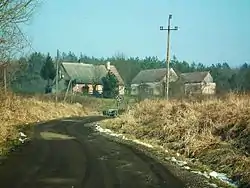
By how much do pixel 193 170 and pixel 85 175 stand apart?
3742 millimetres

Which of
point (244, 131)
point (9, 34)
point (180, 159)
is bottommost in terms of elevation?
point (180, 159)

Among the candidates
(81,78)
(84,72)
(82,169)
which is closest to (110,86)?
(81,78)

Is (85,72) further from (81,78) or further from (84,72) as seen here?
(81,78)

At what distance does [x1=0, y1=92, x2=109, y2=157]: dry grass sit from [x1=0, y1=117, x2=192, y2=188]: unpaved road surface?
200 centimetres

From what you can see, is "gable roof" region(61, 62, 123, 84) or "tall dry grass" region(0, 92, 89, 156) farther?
"gable roof" region(61, 62, 123, 84)

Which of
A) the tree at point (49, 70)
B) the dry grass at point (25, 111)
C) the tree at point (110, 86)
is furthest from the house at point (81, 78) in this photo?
the dry grass at point (25, 111)

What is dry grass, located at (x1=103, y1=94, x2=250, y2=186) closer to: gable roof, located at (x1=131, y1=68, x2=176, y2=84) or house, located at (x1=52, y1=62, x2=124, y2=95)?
house, located at (x1=52, y1=62, x2=124, y2=95)

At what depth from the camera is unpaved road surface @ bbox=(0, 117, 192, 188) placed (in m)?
10.4

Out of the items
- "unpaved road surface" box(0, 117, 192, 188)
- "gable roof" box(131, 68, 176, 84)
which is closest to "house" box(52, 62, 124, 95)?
"gable roof" box(131, 68, 176, 84)

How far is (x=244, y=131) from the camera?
16344mm

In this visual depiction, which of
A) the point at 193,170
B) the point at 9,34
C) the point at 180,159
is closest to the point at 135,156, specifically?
the point at 180,159

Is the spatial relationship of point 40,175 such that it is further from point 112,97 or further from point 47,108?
point 112,97

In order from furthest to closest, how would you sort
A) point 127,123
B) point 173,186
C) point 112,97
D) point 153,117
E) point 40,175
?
point 112,97
point 127,123
point 153,117
point 40,175
point 173,186

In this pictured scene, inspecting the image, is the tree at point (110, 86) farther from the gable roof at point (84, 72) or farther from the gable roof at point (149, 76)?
the gable roof at point (149, 76)
